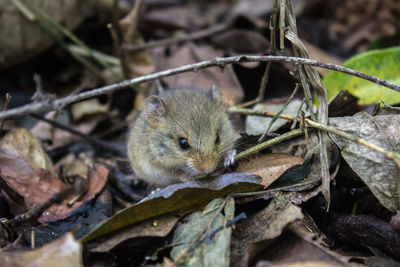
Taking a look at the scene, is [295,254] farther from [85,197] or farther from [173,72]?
[85,197]

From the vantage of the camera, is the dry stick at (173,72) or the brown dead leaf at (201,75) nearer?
the dry stick at (173,72)

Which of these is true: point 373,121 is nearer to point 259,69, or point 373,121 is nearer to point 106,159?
point 259,69

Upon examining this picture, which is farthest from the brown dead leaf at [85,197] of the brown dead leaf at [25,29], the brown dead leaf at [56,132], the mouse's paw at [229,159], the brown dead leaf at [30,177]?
the brown dead leaf at [25,29]

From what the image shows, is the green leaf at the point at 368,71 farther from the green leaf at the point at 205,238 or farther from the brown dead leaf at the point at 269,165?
the green leaf at the point at 205,238

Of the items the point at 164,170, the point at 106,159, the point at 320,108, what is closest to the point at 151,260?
the point at 164,170

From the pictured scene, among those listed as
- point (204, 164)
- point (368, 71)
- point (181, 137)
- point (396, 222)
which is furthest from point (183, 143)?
point (368, 71)

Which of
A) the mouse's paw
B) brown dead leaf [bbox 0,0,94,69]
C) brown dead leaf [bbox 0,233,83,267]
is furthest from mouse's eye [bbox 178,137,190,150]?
brown dead leaf [bbox 0,0,94,69]

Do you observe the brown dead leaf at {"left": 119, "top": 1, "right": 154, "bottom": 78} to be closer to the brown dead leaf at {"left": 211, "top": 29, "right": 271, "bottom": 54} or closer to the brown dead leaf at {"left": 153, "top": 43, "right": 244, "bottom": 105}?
the brown dead leaf at {"left": 153, "top": 43, "right": 244, "bottom": 105}
